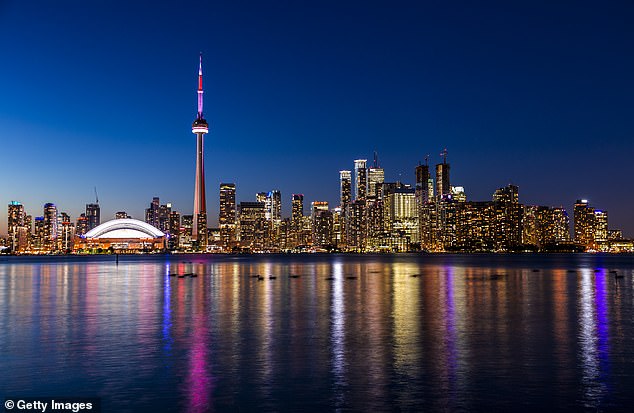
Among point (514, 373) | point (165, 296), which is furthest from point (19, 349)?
point (165, 296)

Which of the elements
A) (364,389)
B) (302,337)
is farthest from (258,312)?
(364,389)

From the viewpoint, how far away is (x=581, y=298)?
5953 cm

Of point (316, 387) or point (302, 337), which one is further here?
point (302, 337)

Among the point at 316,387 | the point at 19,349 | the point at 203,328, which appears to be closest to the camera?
the point at 316,387

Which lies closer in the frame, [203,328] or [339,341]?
[339,341]

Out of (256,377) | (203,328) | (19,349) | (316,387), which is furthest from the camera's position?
(203,328)

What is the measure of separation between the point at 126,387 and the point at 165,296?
135 ft

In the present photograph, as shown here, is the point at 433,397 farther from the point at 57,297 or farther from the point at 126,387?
the point at 57,297

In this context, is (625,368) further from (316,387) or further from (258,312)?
(258,312)

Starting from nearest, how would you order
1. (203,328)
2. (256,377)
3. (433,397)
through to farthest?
(433,397) < (256,377) < (203,328)

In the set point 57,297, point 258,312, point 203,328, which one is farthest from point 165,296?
point 203,328

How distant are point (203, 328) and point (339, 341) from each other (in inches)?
377

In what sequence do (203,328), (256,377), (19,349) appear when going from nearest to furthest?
(256,377) → (19,349) → (203,328)

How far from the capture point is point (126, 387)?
887 inches
